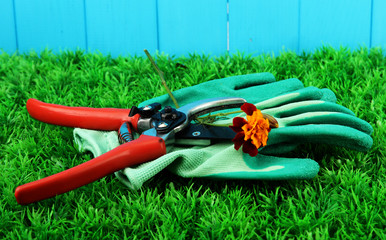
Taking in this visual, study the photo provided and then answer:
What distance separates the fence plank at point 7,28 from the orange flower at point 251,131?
165cm

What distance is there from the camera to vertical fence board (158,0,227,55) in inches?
81.4

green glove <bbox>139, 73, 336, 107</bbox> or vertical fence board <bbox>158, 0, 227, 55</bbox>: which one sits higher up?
vertical fence board <bbox>158, 0, 227, 55</bbox>

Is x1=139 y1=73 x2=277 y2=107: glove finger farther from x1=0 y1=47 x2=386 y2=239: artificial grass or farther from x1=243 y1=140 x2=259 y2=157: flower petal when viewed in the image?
x1=243 y1=140 x2=259 y2=157: flower petal

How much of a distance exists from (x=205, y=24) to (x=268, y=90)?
740 millimetres

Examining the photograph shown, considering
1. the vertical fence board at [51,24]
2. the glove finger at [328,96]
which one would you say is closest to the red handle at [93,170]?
the glove finger at [328,96]

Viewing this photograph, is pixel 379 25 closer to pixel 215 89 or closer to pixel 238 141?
pixel 215 89

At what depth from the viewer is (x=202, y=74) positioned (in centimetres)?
173

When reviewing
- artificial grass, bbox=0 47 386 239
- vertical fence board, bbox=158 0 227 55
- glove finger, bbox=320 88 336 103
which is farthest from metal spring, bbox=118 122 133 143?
vertical fence board, bbox=158 0 227 55

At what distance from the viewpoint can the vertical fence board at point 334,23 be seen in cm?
204

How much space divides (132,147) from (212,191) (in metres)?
0.22

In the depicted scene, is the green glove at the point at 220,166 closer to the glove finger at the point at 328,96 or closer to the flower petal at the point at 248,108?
the flower petal at the point at 248,108

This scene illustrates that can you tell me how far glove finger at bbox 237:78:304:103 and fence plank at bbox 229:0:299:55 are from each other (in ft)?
2.07

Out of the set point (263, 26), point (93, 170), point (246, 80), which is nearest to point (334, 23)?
point (263, 26)

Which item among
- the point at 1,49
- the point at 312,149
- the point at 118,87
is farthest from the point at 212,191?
the point at 1,49
